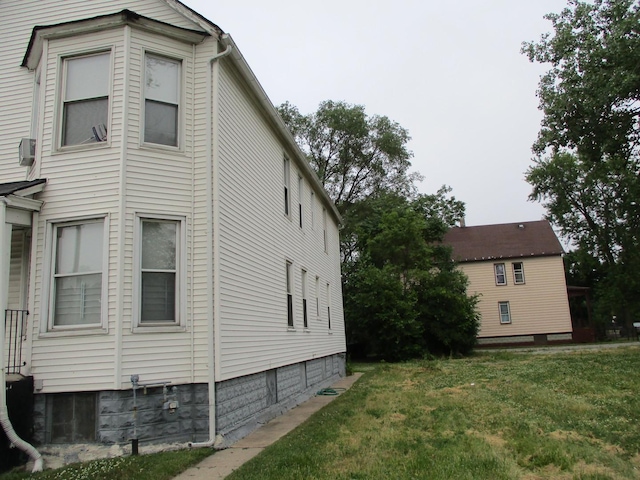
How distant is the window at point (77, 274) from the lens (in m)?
7.19

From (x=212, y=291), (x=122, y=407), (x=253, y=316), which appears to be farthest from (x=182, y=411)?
(x=253, y=316)

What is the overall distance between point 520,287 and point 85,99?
3192cm

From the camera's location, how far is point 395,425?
8.38 meters

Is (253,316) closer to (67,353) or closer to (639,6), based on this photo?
(67,353)

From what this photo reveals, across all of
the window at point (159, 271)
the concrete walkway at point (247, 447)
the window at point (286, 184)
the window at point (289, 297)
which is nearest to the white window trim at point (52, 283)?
the window at point (159, 271)

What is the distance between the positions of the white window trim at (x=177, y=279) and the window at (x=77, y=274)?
1.61 ft

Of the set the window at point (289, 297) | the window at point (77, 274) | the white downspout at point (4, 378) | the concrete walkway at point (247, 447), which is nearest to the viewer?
the concrete walkway at point (247, 447)

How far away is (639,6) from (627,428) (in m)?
12.8

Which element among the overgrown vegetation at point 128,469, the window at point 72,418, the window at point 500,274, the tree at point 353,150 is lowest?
the overgrown vegetation at point 128,469

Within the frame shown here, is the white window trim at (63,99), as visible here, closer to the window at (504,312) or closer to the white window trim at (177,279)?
the white window trim at (177,279)

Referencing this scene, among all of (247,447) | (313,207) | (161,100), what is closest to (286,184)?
(313,207)

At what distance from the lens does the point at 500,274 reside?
3491cm

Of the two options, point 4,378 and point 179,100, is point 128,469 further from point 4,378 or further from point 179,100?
point 179,100

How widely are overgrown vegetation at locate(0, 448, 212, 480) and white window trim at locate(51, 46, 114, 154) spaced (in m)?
4.41
